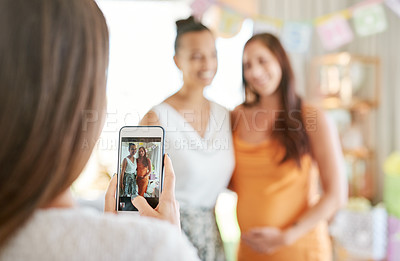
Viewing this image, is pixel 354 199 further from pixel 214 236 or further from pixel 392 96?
pixel 214 236

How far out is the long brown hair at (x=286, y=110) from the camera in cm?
77

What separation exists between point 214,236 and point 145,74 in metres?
0.96

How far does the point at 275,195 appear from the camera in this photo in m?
0.77

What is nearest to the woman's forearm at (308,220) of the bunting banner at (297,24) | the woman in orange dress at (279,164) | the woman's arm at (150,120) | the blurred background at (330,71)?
the woman in orange dress at (279,164)

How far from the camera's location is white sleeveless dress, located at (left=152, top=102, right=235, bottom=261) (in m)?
0.62

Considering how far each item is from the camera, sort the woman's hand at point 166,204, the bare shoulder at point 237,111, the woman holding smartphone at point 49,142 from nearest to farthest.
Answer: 1. the woman holding smartphone at point 49,142
2. the woman's hand at point 166,204
3. the bare shoulder at point 237,111

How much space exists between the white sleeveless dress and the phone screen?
15 cm

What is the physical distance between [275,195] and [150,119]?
311 mm

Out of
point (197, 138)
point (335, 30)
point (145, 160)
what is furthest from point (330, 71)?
point (145, 160)

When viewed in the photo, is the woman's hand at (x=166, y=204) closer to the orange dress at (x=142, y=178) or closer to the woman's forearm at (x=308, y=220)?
the orange dress at (x=142, y=178)

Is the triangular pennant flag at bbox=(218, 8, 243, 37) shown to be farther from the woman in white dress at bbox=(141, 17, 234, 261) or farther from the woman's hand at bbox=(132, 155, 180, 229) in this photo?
the woman's hand at bbox=(132, 155, 180, 229)

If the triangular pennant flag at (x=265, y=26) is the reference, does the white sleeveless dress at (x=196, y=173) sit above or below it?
below

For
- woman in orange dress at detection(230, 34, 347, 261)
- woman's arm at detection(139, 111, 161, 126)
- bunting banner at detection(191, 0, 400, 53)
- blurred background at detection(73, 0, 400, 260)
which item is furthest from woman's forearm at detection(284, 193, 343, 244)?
bunting banner at detection(191, 0, 400, 53)

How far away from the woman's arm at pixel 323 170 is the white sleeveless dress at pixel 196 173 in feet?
0.63
